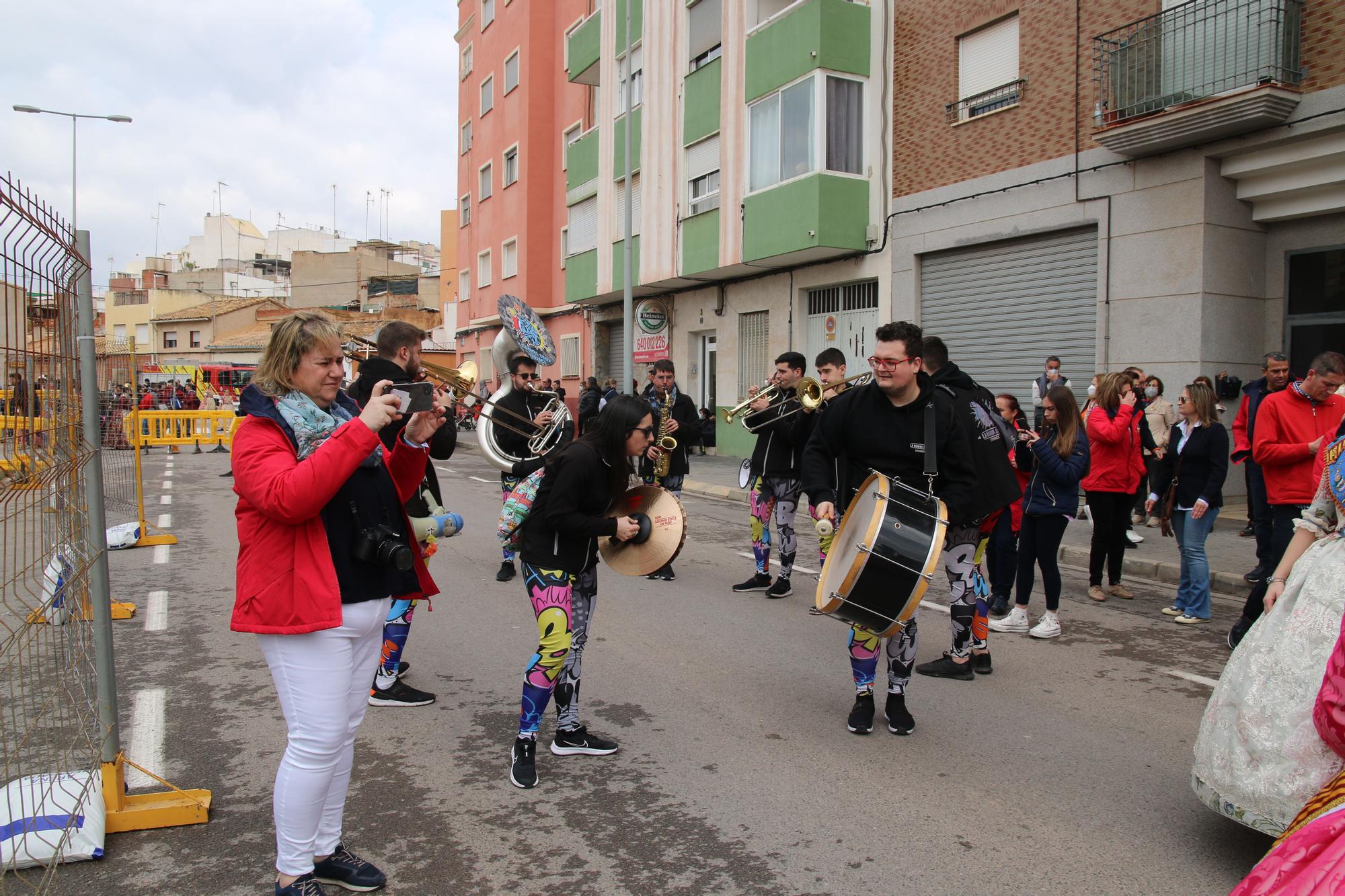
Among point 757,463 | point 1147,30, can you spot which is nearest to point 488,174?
point 1147,30

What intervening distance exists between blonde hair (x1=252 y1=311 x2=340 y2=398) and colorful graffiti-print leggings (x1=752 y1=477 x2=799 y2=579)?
515 centimetres

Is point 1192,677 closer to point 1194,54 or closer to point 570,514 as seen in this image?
point 570,514

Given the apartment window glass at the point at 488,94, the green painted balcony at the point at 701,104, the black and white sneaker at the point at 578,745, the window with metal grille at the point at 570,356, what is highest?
the apartment window glass at the point at 488,94

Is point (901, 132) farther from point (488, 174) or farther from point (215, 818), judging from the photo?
point (488, 174)

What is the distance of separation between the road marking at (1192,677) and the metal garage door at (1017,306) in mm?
7700

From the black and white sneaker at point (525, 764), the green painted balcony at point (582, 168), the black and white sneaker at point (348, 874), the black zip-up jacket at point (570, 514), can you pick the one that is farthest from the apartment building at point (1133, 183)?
the green painted balcony at point (582, 168)

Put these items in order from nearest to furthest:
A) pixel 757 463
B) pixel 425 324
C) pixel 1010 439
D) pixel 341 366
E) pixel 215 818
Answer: pixel 341 366 → pixel 215 818 → pixel 1010 439 → pixel 757 463 → pixel 425 324

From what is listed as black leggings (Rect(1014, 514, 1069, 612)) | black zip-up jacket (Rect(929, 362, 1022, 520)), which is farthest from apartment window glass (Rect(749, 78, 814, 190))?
black zip-up jacket (Rect(929, 362, 1022, 520))

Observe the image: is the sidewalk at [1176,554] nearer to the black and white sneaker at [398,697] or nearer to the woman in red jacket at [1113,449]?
the woman in red jacket at [1113,449]

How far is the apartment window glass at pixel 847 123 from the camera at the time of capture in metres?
16.6

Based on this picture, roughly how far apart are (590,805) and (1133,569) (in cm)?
700

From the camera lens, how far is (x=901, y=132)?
1591cm

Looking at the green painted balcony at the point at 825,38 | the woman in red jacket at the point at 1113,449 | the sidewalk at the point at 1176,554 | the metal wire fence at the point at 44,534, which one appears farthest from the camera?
the green painted balcony at the point at 825,38

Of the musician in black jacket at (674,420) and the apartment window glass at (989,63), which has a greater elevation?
the apartment window glass at (989,63)
